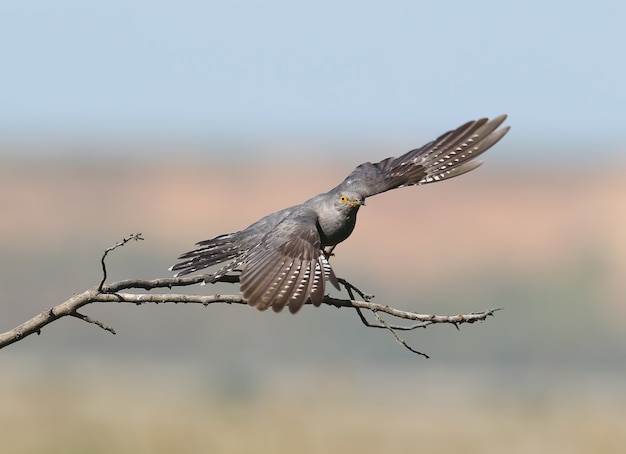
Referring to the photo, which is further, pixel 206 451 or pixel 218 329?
pixel 218 329

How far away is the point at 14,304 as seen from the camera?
220 ft

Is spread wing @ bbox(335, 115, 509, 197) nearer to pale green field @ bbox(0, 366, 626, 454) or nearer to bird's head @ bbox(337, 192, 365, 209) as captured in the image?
bird's head @ bbox(337, 192, 365, 209)

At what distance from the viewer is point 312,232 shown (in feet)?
28.9

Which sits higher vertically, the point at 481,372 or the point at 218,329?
the point at 218,329

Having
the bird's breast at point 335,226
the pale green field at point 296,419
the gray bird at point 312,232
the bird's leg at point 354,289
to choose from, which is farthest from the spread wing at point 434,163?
the pale green field at point 296,419

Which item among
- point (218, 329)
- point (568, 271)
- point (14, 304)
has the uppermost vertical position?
point (14, 304)

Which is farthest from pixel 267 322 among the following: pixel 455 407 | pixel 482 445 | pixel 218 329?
pixel 482 445

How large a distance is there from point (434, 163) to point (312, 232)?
1845 mm

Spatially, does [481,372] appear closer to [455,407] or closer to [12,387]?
[455,407]

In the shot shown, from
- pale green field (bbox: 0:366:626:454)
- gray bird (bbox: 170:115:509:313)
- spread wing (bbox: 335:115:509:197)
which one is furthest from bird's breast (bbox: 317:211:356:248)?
pale green field (bbox: 0:366:626:454)

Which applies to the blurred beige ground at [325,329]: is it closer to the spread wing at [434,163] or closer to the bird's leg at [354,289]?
the spread wing at [434,163]

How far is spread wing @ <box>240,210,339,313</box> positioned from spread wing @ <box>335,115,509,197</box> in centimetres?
79

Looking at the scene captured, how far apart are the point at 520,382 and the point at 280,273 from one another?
1354 inches

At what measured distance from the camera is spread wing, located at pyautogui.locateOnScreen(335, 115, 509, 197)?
31.7 ft
